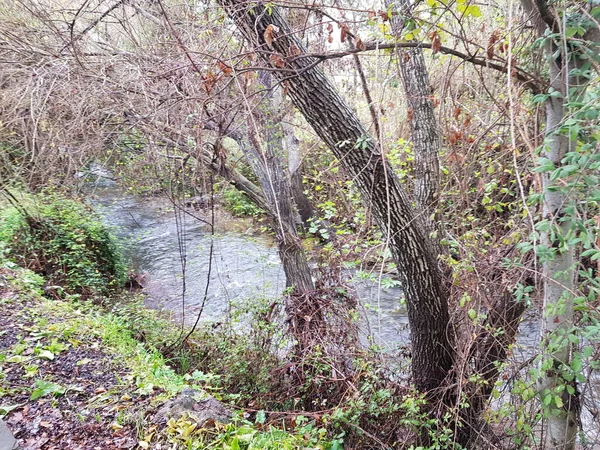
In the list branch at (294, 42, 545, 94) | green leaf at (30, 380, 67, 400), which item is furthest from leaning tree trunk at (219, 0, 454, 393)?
green leaf at (30, 380, 67, 400)

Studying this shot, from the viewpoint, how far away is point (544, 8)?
5.10ft

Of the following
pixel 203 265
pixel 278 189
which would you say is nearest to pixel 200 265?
pixel 203 265

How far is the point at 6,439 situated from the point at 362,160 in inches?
105

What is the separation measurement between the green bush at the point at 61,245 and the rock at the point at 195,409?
3609 millimetres

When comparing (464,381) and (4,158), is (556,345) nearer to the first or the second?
(464,381)

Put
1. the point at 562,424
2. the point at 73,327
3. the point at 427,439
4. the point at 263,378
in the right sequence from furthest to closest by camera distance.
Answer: the point at 263,378 → the point at 73,327 → the point at 427,439 → the point at 562,424

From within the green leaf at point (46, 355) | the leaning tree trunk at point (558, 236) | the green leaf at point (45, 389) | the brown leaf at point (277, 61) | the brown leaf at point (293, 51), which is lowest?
the green leaf at point (45, 389)

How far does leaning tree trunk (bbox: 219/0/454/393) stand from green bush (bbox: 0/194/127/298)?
4.66m

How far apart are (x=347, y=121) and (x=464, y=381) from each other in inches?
74.5

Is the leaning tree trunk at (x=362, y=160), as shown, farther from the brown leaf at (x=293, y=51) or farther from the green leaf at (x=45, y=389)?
the green leaf at (x=45, y=389)

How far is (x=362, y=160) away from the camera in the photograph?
2529mm

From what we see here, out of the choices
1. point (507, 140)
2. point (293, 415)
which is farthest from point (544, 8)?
point (293, 415)

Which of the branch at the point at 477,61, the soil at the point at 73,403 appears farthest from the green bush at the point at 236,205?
the branch at the point at 477,61

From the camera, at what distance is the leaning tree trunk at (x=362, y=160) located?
2379mm
